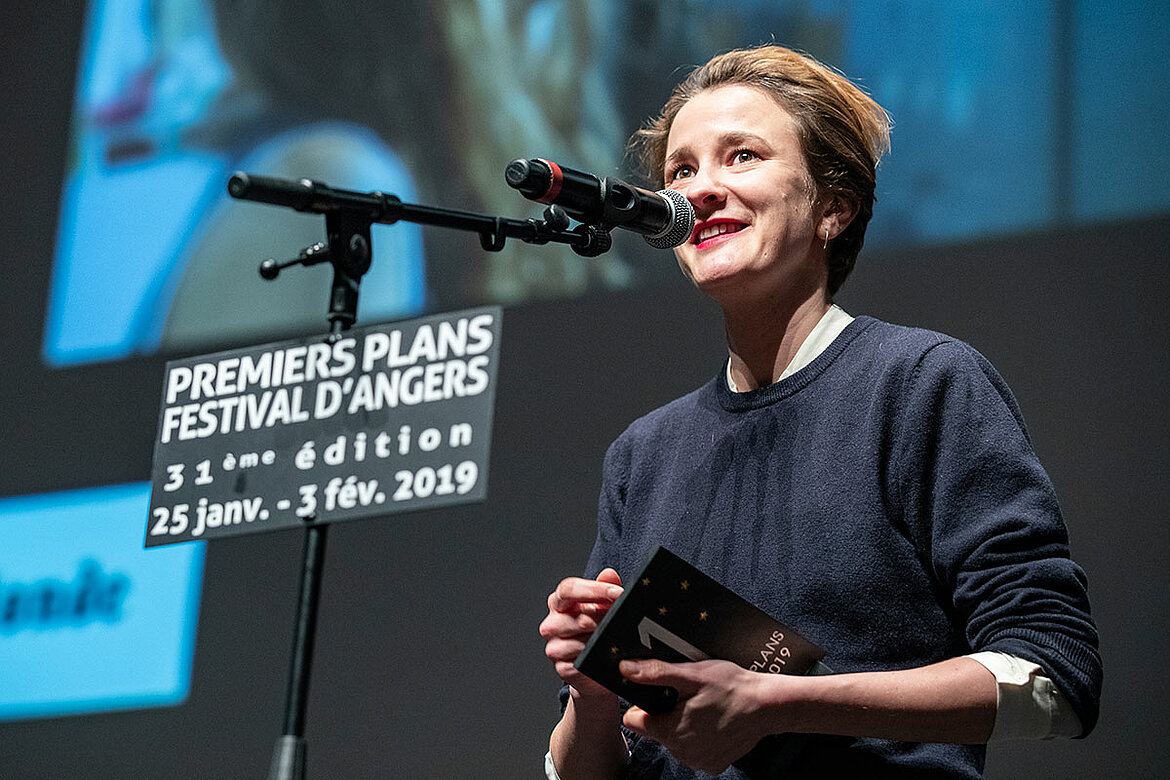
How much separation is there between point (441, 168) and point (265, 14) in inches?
29.3

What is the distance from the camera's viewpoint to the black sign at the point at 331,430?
1088 mm

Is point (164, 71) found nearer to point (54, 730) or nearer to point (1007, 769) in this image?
point (54, 730)

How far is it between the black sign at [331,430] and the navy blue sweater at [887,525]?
0.47m

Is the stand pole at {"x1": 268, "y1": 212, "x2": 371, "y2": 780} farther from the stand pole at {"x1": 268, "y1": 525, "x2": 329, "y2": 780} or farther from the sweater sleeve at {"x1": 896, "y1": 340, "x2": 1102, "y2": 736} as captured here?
the sweater sleeve at {"x1": 896, "y1": 340, "x2": 1102, "y2": 736}

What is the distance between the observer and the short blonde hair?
5.26ft

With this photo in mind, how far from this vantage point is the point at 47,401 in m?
3.20

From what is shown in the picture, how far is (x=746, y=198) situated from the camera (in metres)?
1.52

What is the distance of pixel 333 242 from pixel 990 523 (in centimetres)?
69

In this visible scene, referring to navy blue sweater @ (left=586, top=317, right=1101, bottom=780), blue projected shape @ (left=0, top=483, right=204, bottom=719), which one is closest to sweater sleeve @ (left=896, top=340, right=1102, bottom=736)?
navy blue sweater @ (left=586, top=317, right=1101, bottom=780)

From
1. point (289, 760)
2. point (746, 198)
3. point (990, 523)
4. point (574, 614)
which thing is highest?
point (746, 198)

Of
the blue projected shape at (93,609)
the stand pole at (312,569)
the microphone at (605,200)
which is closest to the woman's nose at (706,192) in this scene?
the microphone at (605,200)

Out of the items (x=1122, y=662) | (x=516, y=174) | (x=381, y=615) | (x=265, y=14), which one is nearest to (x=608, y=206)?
(x=516, y=174)

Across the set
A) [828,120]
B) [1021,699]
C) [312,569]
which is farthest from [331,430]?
[828,120]

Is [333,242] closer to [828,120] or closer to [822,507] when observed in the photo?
[822,507]
